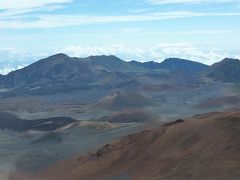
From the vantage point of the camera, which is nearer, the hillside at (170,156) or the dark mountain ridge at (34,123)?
the hillside at (170,156)

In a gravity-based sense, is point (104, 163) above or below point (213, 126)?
below

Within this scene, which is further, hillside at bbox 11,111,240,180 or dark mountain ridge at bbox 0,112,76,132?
dark mountain ridge at bbox 0,112,76,132

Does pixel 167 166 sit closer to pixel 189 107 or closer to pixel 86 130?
pixel 86 130

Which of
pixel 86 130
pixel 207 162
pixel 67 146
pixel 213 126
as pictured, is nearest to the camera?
pixel 207 162

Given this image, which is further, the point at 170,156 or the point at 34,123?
the point at 34,123

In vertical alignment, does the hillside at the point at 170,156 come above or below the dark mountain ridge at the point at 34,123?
above

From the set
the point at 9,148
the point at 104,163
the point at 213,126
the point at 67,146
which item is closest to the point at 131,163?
the point at 104,163

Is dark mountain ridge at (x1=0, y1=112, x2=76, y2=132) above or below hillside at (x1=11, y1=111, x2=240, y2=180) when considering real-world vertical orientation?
below

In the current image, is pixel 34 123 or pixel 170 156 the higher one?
pixel 170 156
